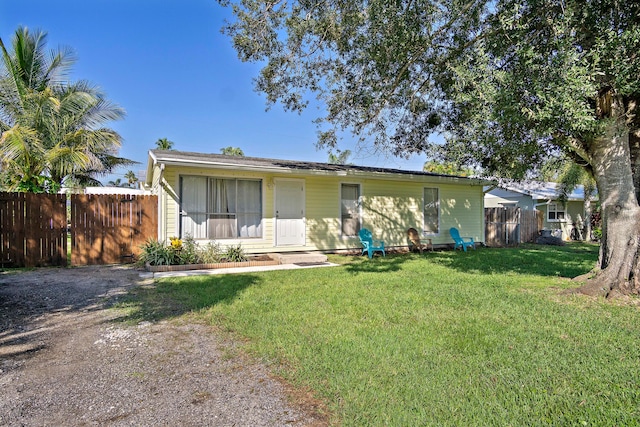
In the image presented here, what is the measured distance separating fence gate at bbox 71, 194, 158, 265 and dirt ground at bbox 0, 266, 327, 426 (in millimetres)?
4375

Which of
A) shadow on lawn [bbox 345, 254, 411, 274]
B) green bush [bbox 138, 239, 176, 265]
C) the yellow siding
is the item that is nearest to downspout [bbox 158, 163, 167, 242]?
the yellow siding

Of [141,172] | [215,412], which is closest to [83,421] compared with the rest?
[215,412]

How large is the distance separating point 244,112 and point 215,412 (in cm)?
Answer: 1600

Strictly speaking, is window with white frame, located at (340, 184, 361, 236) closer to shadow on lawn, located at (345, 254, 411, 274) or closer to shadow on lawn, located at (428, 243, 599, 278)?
shadow on lawn, located at (345, 254, 411, 274)

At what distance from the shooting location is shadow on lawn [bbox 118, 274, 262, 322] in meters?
4.84

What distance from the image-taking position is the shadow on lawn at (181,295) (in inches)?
191

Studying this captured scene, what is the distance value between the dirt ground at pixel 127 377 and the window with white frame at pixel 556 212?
67.5ft

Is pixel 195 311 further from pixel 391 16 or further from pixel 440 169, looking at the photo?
pixel 440 169

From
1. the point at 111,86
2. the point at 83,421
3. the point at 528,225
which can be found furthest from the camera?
the point at 528,225

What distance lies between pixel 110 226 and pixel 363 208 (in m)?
7.16

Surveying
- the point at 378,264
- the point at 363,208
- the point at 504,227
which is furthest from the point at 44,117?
the point at 504,227

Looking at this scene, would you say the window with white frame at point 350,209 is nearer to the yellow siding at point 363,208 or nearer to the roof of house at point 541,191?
the yellow siding at point 363,208

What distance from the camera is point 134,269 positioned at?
8.29 m

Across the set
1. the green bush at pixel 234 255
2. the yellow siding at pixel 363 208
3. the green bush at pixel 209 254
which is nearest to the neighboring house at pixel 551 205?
the yellow siding at pixel 363 208
